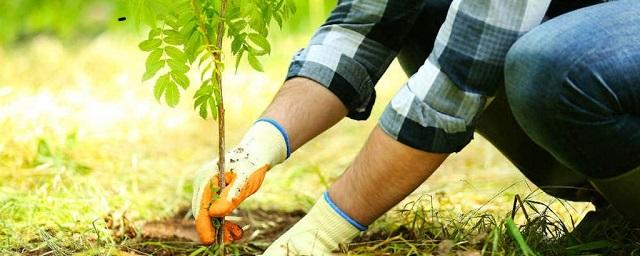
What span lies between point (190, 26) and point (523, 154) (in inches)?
27.4

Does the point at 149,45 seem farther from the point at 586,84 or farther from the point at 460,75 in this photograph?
the point at 586,84

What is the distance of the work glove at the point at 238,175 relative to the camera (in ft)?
4.72

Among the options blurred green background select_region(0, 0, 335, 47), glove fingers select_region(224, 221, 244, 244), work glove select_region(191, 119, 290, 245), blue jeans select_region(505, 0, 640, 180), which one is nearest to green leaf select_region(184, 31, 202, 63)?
work glove select_region(191, 119, 290, 245)

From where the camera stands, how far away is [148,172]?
2.46m

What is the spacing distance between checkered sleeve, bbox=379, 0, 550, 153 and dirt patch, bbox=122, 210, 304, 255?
1.32ft

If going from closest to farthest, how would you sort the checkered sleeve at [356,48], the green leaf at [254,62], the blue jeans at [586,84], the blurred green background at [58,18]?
the blue jeans at [586,84] < the green leaf at [254,62] < the checkered sleeve at [356,48] < the blurred green background at [58,18]

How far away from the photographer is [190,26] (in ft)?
4.38

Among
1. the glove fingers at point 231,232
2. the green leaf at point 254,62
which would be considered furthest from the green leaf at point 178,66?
the glove fingers at point 231,232

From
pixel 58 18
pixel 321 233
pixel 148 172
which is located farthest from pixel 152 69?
pixel 58 18

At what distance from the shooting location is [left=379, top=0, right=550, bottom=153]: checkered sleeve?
129cm

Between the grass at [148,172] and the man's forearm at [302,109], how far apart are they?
0.22 m

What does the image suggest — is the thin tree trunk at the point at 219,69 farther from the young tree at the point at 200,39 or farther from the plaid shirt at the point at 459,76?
the plaid shirt at the point at 459,76

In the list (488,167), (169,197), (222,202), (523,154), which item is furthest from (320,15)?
(222,202)

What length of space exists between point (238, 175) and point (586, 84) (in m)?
0.55
